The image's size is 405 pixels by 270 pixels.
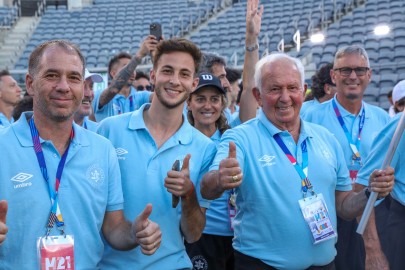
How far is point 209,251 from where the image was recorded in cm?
339

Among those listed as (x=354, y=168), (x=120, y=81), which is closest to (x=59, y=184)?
(x=354, y=168)

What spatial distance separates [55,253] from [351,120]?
8.63 ft

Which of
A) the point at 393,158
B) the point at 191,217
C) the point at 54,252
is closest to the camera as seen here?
the point at 54,252

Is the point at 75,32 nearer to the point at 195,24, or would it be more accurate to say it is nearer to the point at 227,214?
the point at 195,24

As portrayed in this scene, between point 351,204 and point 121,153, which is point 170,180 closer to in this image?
point 121,153

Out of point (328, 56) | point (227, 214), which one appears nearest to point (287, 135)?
point (227, 214)

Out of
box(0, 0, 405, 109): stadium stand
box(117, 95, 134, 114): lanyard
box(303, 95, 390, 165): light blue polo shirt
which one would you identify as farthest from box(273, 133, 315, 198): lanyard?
box(0, 0, 405, 109): stadium stand

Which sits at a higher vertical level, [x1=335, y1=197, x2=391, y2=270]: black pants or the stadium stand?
the stadium stand

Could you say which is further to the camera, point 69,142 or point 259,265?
point 259,265

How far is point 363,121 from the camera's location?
3916 mm

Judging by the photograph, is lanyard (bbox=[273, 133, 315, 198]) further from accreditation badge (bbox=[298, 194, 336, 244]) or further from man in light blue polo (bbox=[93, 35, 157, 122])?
man in light blue polo (bbox=[93, 35, 157, 122])

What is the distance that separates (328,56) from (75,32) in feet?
34.1

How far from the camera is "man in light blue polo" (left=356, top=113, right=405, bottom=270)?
2783 millimetres

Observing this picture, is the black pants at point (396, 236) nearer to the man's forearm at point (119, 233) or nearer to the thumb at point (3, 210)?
the man's forearm at point (119, 233)
